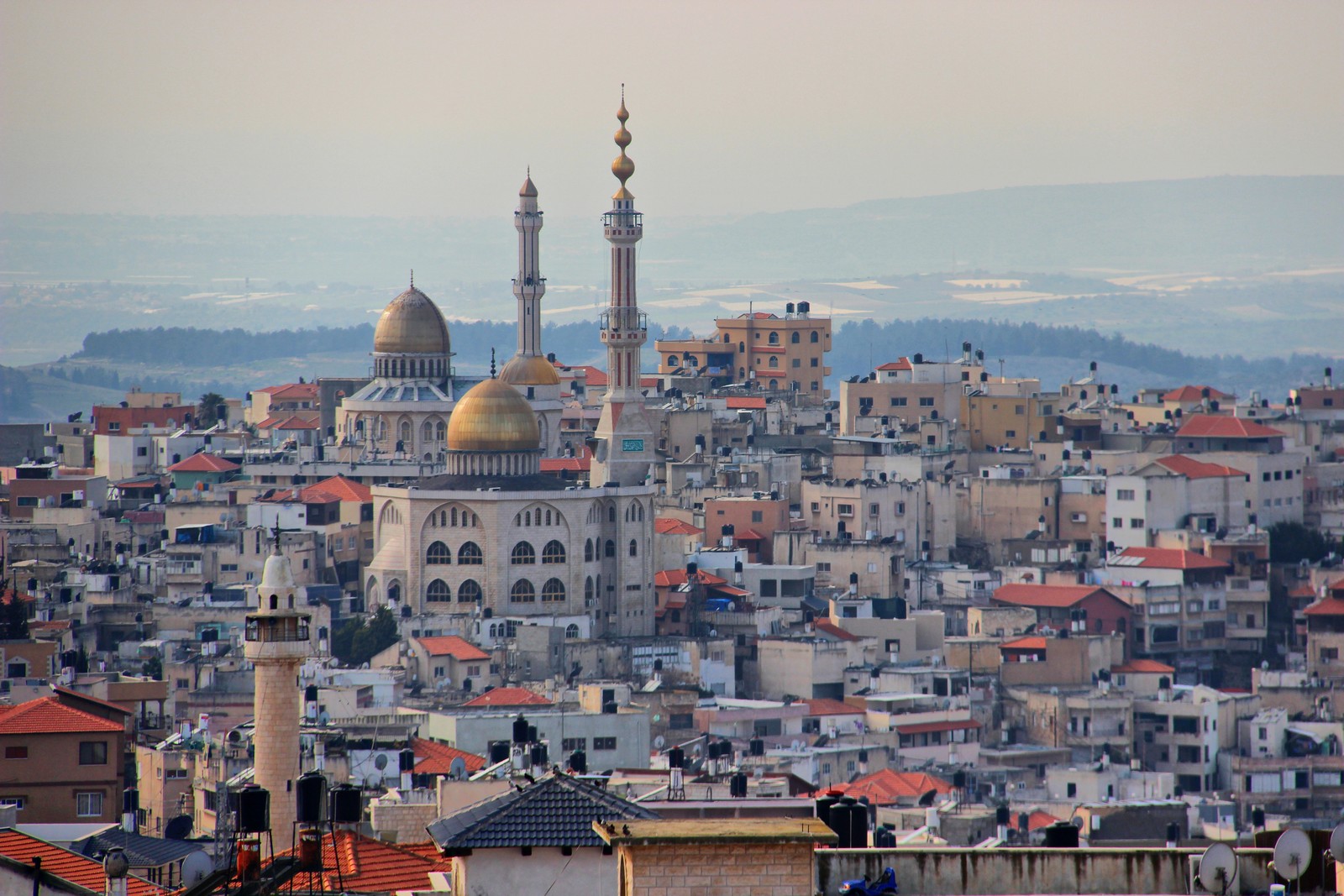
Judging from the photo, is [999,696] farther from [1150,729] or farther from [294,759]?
[294,759]

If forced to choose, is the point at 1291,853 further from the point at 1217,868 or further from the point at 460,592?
the point at 460,592

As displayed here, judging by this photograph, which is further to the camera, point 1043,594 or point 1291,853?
point 1043,594

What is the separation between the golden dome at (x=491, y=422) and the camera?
234 ft

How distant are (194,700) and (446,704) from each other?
4579mm

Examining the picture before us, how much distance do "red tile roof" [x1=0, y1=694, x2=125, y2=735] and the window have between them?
0.15m

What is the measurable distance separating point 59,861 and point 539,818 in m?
7.67

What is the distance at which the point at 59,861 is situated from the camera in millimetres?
23734

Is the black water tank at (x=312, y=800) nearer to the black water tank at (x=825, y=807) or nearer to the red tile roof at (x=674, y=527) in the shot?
the black water tank at (x=825, y=807)

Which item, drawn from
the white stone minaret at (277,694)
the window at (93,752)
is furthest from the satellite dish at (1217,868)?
the window at (93,752)

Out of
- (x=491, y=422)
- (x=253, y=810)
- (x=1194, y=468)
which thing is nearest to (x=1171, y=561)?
(x=1194, y=468)

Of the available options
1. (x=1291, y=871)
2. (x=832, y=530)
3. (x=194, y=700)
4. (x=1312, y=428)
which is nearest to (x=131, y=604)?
(x=194, y=700)

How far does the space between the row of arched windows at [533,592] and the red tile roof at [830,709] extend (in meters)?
10.2

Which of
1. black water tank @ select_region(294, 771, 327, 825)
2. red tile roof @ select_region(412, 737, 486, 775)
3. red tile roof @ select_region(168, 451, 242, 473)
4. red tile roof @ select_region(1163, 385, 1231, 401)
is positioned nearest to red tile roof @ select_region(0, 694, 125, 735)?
red tile roof @ select_region(412, 737, 486, 775)

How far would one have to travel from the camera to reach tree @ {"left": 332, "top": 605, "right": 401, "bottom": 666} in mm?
64875
